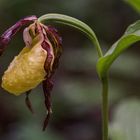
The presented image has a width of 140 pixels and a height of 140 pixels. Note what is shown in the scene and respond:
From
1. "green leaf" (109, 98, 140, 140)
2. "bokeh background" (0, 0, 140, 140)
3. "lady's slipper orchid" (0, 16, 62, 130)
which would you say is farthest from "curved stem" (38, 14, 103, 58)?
"bokeh background" (0, 0, 140, 140)

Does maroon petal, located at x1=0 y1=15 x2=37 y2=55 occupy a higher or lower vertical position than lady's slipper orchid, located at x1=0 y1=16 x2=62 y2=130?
higher

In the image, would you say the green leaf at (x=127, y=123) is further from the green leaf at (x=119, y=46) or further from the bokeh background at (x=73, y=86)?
the bokeh background at (x=73, y=86)

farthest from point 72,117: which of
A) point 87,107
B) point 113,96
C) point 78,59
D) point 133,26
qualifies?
point 133,26

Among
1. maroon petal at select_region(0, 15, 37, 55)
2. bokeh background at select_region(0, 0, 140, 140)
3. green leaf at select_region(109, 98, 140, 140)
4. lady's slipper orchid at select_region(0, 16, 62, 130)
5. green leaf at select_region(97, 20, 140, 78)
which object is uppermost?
maroon petal at select_region(0, 15, 37, 55)

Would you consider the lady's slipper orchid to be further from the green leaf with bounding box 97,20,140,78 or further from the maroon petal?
the green leaf with bounding box 97,20,140,78

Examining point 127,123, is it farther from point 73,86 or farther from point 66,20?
point 73,86

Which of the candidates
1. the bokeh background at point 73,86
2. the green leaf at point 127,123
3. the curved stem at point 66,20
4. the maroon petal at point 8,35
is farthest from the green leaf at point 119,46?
the bokeh background at point 73,86
